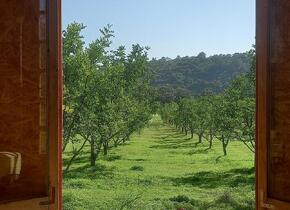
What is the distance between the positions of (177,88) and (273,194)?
365 inches

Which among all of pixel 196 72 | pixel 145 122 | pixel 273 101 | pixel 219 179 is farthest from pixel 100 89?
pixel 273 101

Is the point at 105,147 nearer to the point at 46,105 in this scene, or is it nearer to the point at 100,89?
the point at 100,89

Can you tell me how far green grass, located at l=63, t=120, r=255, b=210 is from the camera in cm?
765

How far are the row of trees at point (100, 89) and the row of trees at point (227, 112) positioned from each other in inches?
70.9

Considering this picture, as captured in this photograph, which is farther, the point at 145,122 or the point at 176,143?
the point at 176,143

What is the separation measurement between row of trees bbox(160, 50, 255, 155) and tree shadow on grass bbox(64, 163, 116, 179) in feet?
9.36

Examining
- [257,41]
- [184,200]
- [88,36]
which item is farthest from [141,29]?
[257,41]

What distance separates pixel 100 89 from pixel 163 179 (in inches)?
121

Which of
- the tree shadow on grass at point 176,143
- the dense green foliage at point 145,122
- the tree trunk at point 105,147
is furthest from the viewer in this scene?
the tree shadow on grass at point 176,143

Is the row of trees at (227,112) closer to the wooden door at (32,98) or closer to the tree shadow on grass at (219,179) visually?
the tree shadow on grass at (219,179)

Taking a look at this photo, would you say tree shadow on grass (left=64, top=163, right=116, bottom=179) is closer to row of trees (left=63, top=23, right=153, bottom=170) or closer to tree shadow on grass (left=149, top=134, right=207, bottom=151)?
row of trees (left=63, top=23, right=153, bottom=170)

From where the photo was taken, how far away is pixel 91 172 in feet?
30.3

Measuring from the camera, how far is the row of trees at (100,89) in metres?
7.19

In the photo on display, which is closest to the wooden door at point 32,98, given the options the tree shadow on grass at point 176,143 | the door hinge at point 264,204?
the door hinge at point 264,204
